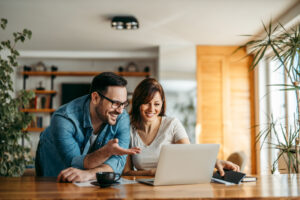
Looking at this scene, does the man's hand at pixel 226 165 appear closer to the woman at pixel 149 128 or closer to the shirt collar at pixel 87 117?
the woman at pixel 149 128

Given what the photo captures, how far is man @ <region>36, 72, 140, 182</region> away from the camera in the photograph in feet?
6.15

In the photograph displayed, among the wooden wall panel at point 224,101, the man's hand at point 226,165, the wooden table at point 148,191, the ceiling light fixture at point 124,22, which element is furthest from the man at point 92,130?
the wooden wall panel at point 224,101

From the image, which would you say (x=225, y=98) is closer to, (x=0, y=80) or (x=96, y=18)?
(x=96, y=18)

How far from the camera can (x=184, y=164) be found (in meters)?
1.59

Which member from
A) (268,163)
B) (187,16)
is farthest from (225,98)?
(187,16)

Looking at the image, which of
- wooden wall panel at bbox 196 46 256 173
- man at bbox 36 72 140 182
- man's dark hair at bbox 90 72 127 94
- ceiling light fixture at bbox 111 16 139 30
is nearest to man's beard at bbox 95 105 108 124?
man at bbox 36 72 140 182

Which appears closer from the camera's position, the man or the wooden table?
the wooden table

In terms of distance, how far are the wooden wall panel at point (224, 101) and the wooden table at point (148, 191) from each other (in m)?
3.94

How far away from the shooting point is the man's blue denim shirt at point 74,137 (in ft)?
6.22

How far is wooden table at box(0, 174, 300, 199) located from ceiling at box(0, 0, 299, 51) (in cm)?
269

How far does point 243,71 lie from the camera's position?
5750 mm

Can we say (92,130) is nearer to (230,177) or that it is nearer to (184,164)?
(184,164)

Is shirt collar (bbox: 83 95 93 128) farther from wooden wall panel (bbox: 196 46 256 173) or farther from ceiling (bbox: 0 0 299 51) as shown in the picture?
wooden wall panel (bbox: 196 46 256 173)

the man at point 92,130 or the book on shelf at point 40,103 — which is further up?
the book on shelf at point 40,103
